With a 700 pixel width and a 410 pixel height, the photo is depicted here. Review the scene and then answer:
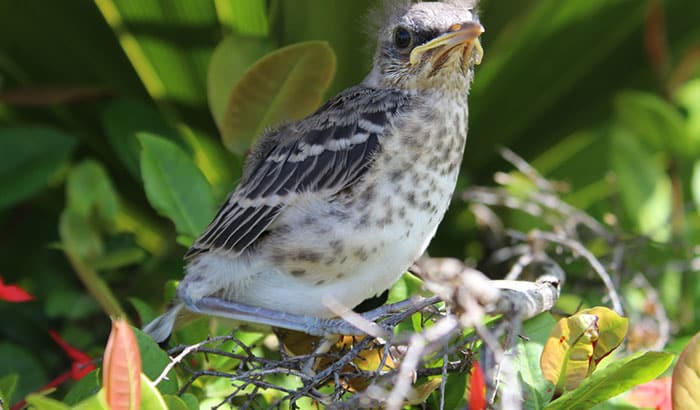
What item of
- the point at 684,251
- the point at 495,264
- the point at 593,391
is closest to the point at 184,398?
the point at 593,391

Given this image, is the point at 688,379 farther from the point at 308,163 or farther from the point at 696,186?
the point at 696,186

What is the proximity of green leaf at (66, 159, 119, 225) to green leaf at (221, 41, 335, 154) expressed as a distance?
50 cm

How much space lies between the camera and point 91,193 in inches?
100

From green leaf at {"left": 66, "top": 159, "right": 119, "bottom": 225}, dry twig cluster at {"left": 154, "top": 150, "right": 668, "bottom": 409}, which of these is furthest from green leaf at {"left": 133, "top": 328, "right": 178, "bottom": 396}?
green leaf at {"left": 66, "top": 159, "right": 119, "bottom": 225}

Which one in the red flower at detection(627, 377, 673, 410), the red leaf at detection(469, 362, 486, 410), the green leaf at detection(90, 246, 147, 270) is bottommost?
the red flower at detection(627, 377, 673, 410)

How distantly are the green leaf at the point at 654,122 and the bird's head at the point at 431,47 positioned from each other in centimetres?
81

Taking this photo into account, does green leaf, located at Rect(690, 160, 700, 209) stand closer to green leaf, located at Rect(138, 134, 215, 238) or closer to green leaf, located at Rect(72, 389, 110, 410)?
green leaf, located at Rect(138, 134, 215, 238)

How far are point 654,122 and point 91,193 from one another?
1.75 meters

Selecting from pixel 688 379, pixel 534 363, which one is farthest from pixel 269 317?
pixel 688 379

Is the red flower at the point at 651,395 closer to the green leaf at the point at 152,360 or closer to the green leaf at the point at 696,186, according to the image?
the green leaf at the point at 152,360

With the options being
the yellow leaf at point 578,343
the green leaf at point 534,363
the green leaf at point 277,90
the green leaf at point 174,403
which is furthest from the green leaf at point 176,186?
the yellow leaf at point 578,343

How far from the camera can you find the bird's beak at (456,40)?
1941mm

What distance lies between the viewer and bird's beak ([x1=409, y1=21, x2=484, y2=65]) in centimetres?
194

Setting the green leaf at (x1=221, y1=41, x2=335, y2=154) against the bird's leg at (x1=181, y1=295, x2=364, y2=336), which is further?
the green leaf at (x1=221, y1=41, x2=335, y2=154)
